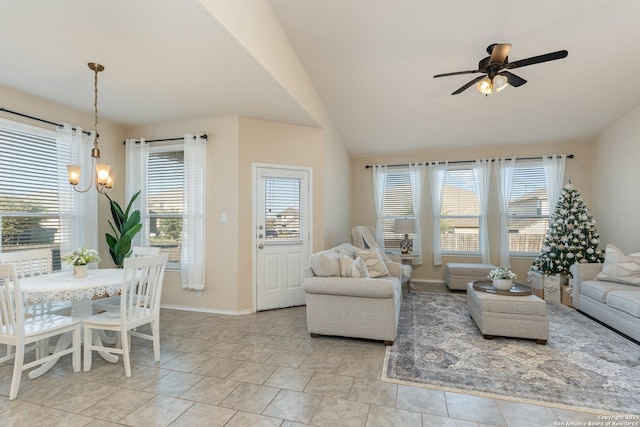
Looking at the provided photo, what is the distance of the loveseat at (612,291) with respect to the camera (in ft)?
10.9

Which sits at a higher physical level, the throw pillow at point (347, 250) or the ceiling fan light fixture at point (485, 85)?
the ceiling fan light fixture at point (485, 85)

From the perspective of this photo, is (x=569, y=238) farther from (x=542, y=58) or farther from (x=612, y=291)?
(x=542, y=58)

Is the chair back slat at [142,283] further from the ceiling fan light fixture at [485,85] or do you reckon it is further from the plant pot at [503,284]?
the plant pot at [503,284]

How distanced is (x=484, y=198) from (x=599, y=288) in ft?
8.23

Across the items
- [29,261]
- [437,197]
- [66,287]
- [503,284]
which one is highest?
[437,197]

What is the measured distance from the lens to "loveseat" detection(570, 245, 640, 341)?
333 cm

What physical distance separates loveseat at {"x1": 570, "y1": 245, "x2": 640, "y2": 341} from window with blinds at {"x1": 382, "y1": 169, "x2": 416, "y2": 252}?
2.89 m

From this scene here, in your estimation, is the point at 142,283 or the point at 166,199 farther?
the point at 166,199

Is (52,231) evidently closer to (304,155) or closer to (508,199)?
(304,155)

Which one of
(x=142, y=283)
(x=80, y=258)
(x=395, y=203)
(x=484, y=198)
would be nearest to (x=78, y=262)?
(x=80, y=258)

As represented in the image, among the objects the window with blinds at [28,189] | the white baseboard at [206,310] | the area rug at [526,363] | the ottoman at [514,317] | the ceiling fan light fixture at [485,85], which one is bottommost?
the area rug at [526,363]

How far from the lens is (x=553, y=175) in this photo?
18.9ft

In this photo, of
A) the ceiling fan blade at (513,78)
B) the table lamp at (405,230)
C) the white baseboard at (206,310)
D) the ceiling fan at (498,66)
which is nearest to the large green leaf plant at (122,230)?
the white baseboard at (206,310)

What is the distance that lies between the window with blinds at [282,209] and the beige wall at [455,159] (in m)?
2.45
